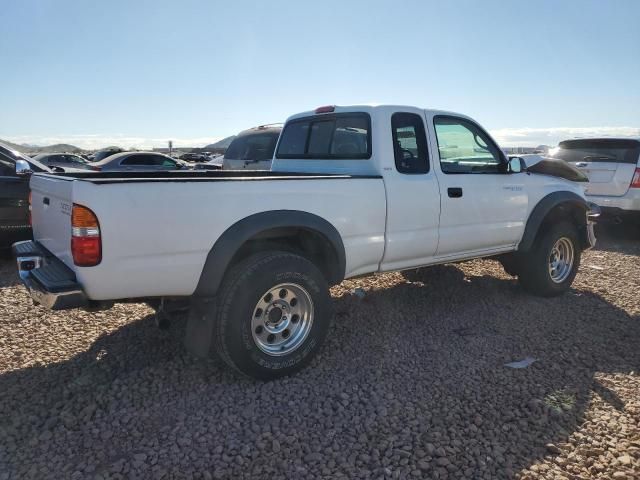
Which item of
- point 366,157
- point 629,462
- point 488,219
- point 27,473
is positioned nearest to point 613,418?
point 629,462

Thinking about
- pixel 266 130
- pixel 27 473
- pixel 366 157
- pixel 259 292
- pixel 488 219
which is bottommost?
pixel 27 473

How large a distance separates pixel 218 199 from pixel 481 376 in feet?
7.25

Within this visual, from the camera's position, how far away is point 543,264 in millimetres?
5301

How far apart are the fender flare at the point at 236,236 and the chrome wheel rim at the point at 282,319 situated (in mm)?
389

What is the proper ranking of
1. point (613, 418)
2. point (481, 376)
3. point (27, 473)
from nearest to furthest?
point (27, 473)
point (613, 418)
point (481, 376)

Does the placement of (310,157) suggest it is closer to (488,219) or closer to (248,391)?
(488,219)

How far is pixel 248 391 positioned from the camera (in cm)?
336

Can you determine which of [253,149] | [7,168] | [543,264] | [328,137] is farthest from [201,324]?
[253,149]

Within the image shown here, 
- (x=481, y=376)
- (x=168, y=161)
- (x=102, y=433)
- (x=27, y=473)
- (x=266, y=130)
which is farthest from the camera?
(x=168, y=161)

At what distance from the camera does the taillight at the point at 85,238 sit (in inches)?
109

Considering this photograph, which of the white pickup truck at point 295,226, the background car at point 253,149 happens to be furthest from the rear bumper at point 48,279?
the background car at point 253,149

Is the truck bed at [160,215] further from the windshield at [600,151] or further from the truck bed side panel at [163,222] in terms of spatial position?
the windshield at [600,151]

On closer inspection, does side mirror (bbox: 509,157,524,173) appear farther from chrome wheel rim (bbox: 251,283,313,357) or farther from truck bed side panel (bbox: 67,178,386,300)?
chrome wheel rim (bbox: 251,283,313,357)

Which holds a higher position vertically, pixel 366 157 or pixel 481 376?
pixel 366 157
